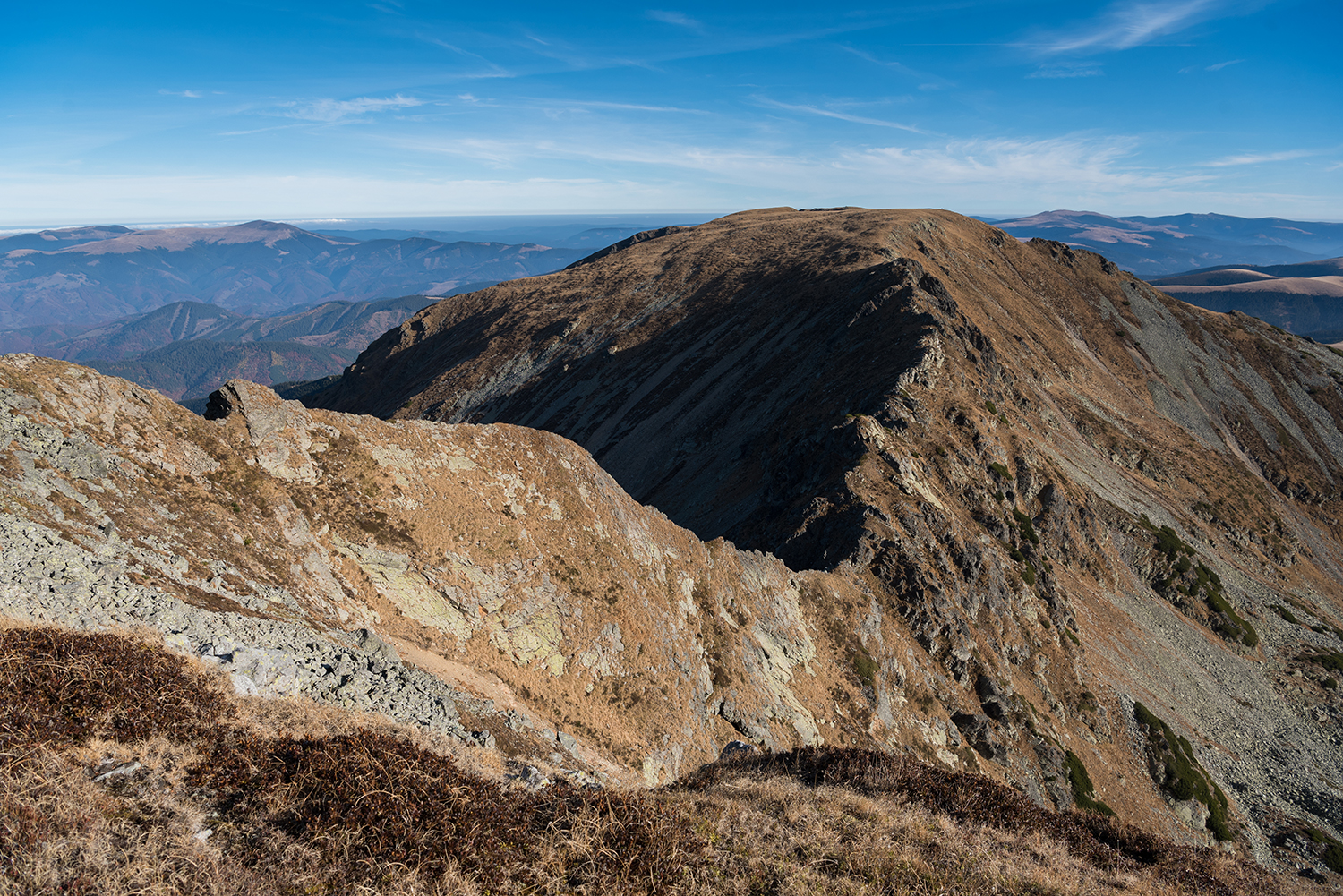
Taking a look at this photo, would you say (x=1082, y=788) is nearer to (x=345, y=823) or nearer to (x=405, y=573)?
(x=405, y=573)

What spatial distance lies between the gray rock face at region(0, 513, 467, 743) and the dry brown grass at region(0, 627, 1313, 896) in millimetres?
1573

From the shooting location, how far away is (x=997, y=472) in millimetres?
65625

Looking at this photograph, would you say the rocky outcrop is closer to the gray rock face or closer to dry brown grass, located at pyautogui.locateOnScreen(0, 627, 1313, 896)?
the gray rock face

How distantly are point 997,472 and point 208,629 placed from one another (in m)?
68.4

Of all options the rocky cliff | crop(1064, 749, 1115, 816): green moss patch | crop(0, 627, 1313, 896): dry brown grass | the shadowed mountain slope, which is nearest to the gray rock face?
crop(0, 627, 1313, 896): dry brown grass

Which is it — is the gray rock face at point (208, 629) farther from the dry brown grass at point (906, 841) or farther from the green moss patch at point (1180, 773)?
the green moss patch at point (1180, 773)

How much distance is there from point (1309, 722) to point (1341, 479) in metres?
72.6

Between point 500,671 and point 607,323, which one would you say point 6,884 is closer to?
point 500,671

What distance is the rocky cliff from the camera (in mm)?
48500

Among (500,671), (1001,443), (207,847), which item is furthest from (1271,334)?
(207,847)

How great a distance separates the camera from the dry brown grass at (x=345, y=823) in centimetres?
746

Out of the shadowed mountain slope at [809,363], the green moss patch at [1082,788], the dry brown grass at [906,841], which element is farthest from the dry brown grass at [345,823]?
the green moss patch at [1082,788]

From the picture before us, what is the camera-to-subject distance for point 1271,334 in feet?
455

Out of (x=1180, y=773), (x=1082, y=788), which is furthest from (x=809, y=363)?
(x=1180, y=773)
